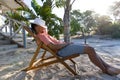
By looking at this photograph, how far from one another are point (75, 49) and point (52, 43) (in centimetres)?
55

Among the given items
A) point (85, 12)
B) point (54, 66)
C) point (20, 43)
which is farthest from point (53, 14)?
point (85, 12)

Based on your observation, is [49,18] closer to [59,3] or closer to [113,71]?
[59,3]

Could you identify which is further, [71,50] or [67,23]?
[67,23]

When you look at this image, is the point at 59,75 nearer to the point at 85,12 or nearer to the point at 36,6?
the point at 36,6

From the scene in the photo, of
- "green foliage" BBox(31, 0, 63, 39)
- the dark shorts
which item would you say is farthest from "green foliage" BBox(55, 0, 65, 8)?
the dark shorts

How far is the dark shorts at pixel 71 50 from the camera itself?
5520mm

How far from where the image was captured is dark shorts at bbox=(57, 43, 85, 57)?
5.52 meters

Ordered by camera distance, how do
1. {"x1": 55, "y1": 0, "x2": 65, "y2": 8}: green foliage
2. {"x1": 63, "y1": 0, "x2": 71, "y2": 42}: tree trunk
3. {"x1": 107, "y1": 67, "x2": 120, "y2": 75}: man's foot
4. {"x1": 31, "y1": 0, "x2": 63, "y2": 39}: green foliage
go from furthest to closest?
1. {"x1": 55, "y1": 0, "x2": 65, "y2": 8}: green foliage
2. {"x1": 31, "y1": 0, "x2": 63, "y2": 39}: green foliage
3. {"x1": 63, "y1": 0, "x2": 71, "y2": 42}: tree trunk
4. {"x1": 107, "y1": 67, "x2": 120, "y2": 75}: man's foot

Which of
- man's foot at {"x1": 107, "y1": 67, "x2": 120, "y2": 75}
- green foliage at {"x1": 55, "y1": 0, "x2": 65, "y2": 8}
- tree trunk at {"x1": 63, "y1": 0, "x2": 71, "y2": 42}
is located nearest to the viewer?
man's foot at {"x1": 107, "y1": 67, "x2": 120, "y2": 75}

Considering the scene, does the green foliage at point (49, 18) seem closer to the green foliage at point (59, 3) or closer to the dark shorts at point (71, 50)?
the green foliage at point (59, 3)

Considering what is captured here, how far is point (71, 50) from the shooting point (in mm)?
5555

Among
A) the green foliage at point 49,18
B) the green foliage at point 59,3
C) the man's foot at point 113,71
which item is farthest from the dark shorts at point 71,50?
the green foliage at point 59,3

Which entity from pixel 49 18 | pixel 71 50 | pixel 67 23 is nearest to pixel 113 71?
pixel 71 50

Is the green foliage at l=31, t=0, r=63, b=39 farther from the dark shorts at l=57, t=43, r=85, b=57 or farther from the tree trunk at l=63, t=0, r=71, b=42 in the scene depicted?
the dark shorts at l=57, t=43, r=85, b=57
